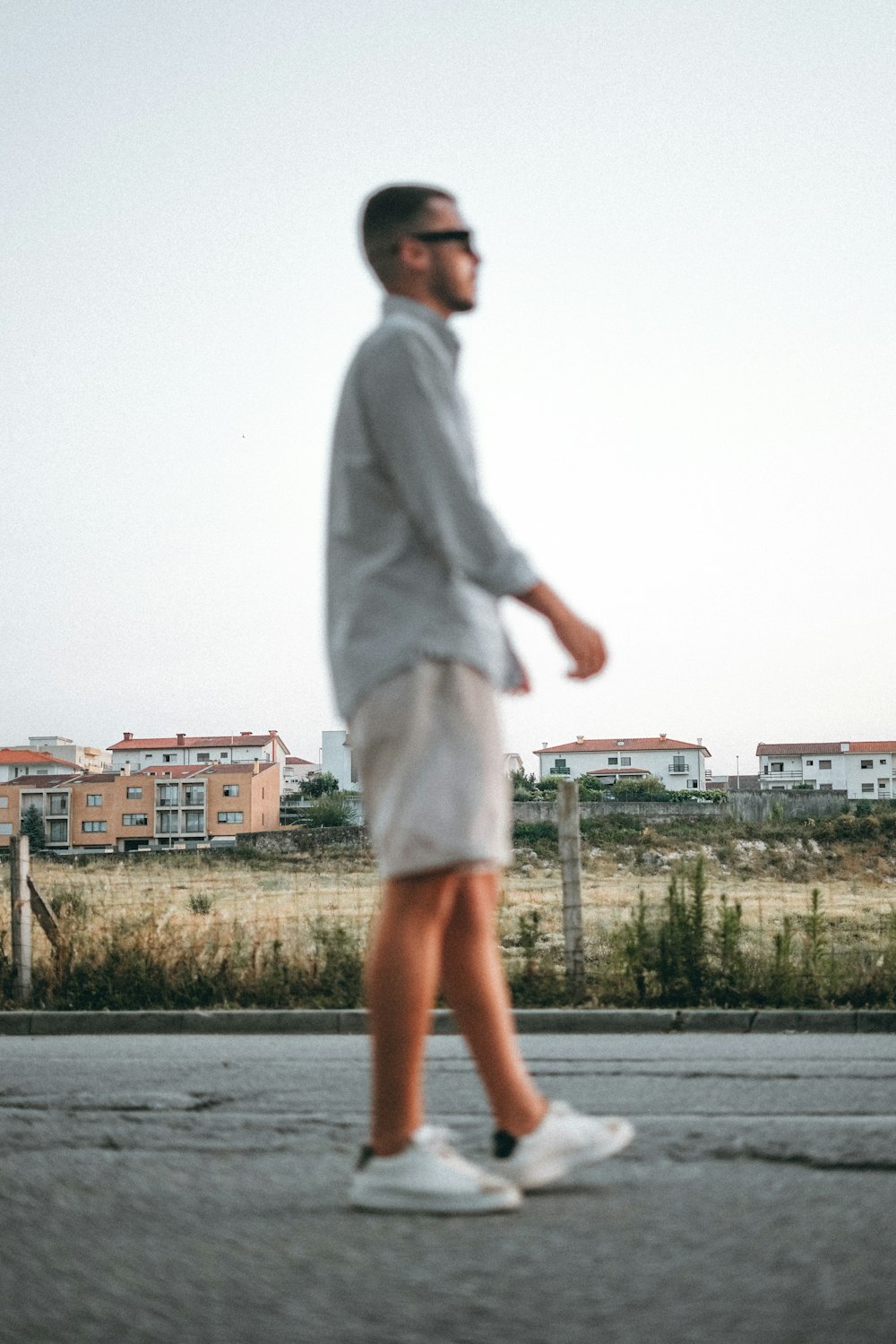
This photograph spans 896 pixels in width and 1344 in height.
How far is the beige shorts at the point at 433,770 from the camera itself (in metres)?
2.80

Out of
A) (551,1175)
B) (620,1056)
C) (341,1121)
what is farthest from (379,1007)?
(620,1056)

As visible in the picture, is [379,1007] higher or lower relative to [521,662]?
lower

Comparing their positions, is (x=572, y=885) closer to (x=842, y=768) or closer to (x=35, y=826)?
(x=35, y=826)

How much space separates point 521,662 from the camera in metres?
3.16

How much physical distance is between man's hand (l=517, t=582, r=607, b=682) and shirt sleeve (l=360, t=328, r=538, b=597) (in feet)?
0.23

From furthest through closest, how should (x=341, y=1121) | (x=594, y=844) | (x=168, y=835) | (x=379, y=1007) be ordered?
1. (x=168, y=835)
2. (x=594, y=844)
3. (x=341, y=1121)
4. (x=379, y=1007)

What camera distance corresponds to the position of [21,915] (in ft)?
33.0

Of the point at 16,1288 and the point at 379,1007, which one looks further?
the point at 379,1007

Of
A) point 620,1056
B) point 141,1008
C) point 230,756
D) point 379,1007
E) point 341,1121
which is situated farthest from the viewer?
point 230,756

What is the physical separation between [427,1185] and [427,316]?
181 cm

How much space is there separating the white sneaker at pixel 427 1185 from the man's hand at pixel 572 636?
1.01 meters

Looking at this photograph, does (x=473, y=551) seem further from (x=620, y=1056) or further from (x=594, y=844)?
(x=594, y=844)

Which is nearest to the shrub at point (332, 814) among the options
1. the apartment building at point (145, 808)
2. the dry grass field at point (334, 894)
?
the apartment building at point (145, 808)

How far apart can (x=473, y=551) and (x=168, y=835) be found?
391ft
